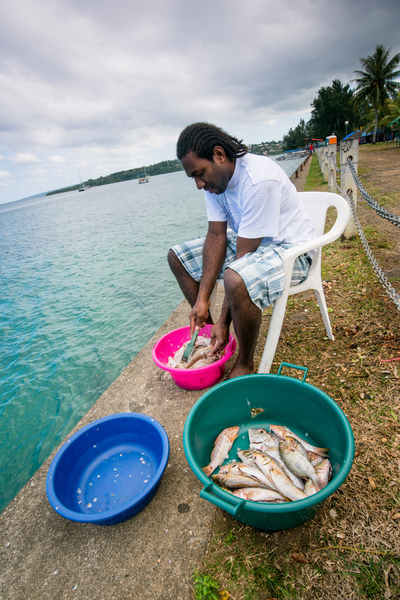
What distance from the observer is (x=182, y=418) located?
2229 millimetres

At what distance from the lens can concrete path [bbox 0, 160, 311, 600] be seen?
1394mm

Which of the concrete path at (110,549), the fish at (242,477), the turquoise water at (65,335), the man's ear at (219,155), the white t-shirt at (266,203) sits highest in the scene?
the man's ear at (219,155)

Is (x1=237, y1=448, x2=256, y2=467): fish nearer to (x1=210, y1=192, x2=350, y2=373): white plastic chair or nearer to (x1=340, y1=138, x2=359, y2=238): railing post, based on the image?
(x1=210, y1=192, x2=350, y2=373): white plastic chair

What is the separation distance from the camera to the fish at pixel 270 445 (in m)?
1.52

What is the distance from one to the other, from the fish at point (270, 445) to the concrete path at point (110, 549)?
0.41 metres

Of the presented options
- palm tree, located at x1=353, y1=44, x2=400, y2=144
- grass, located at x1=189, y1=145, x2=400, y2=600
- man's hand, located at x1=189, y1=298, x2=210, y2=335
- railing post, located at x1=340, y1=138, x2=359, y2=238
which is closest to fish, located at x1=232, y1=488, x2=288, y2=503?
grass, located at x1=189, y1=145, x2=400, y2=600

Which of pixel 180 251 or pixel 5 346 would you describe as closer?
pixel 180 251

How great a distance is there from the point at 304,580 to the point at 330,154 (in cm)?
899

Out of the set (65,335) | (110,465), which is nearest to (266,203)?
(110,465)

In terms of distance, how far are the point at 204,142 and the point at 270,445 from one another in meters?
2.00

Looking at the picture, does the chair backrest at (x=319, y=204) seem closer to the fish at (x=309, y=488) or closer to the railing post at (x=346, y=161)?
the fish at (x=309, y=488)

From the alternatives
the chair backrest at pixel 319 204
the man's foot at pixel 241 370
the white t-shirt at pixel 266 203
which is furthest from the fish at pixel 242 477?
the chair backrest at pixel 319 204

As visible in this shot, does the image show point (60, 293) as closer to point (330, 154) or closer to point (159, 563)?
point (159, 563)

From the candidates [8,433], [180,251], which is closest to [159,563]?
[180,251]
